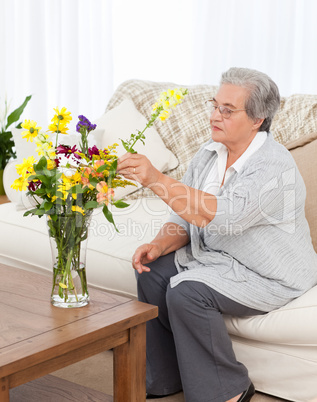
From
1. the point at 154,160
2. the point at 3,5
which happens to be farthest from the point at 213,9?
the point at 3,5

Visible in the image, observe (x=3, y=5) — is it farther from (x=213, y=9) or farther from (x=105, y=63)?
(x=213, y=9)

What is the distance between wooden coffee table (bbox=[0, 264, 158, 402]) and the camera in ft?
4.40

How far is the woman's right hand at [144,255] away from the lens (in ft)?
6.38

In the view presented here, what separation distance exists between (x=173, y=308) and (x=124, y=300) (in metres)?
0.24

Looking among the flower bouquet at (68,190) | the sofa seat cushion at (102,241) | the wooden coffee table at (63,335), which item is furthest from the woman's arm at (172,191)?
the sofa seat cushion at (102,241)

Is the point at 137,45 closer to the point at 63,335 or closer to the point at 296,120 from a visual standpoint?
the point at 296,120

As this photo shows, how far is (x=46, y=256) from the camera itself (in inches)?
97.3

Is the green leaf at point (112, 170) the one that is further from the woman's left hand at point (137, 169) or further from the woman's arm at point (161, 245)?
Result: the woman's arm at point (161, 245)

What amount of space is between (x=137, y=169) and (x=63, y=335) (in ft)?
1.62

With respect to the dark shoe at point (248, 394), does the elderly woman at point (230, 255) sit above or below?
above

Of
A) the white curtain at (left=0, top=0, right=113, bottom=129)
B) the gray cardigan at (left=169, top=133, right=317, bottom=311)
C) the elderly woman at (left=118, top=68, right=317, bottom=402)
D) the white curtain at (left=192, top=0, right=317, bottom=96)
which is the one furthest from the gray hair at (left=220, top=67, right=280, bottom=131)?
the white curtain at (left=0, top=0, right=113, bottom=129)

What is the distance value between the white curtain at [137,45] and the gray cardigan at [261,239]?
5.89 feet

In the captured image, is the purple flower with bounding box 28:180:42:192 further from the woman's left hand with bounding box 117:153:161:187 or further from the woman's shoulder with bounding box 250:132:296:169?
the woman's shoulder with bounding box 250:132:296:169

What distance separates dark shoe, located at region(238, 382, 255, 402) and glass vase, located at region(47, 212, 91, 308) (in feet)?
A: 2.07
